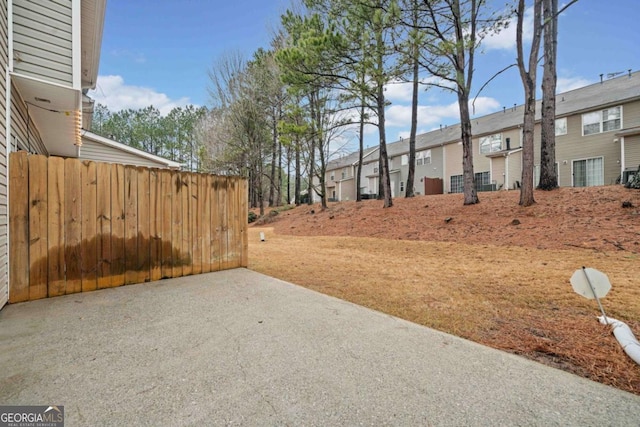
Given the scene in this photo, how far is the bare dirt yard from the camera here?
2.29 meters

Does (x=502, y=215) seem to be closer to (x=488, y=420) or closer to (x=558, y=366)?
(x=558, y=366)

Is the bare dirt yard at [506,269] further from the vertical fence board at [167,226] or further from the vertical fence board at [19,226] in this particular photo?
the vertical fence board at [19,226]

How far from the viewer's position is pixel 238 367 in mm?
1859

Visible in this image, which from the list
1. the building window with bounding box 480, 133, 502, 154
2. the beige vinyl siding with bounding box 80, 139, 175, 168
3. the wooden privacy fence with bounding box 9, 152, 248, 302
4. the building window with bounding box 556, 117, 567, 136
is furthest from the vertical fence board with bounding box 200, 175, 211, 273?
the building window with bounding box 480, 133, 502, 154

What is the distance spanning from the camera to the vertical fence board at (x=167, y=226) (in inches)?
163

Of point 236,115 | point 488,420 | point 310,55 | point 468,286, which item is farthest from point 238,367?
point 236,115

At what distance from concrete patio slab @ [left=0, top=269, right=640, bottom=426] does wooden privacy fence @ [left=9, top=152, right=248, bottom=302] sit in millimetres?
583

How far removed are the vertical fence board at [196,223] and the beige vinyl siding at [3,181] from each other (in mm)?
1951

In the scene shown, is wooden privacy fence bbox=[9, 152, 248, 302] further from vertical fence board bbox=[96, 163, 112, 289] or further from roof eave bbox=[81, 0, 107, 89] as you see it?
roof eave bbox=[81, 0, 107, 89]

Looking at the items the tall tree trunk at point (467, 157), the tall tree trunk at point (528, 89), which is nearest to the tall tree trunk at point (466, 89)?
the tall tree trunk at point (467, 157)

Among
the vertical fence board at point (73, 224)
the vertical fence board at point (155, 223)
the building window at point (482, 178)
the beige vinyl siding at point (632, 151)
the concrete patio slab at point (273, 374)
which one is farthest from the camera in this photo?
the building window at point (482, 178)

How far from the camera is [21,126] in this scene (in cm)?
432

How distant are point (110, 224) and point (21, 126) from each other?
242 centimetres

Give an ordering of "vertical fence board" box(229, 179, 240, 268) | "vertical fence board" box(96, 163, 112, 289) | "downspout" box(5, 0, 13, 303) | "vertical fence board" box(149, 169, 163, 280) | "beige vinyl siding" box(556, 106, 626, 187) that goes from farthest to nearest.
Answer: "beige vinyl siding" box(556, 106, 626, 187) < "vertical fence board" box(229, 179, 240, 268) < "vertical fence board" box(149, 169, 163, 280) < "vertical fence board" box(96, 163, 112, 289) < "downspout" box(5, 0, 13, 303)
